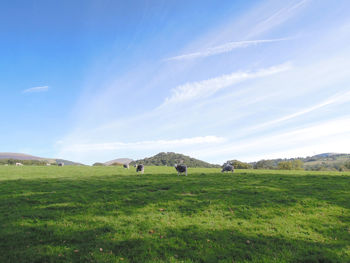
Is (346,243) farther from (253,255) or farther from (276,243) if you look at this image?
(253,255)

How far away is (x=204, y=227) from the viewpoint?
10.2 meters

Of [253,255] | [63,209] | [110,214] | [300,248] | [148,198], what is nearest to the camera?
[253,255]

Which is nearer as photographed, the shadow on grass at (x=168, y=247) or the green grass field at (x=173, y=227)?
the shadow on grass at (x=168, y=247)

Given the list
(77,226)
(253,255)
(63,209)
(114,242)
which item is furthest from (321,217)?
(63,209)

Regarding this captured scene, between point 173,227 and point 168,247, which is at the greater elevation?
point 173,227

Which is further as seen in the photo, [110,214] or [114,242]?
[110,214]

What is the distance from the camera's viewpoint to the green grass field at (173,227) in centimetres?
785

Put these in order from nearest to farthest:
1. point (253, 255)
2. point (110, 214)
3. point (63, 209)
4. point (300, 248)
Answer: point (253, 255) → point (300, 248) → point (110, 214) → point (63, 209)

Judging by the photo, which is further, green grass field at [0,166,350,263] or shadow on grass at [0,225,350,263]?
green grass field at [0,166,350,263]

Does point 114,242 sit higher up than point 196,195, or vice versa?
point 196,195

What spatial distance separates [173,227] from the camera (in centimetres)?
1016

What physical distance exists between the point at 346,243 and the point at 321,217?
3301mm

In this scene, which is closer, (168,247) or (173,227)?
(168,247)

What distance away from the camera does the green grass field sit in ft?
25.8
